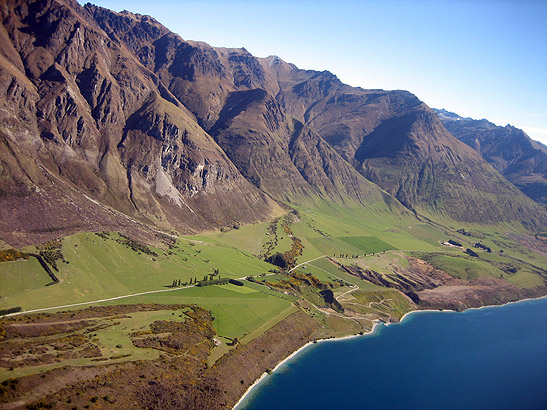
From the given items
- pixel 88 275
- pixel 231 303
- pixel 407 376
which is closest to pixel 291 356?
pixel 231 303

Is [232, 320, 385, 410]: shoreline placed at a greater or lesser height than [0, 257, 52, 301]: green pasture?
lesser

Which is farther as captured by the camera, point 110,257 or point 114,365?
point 110,257

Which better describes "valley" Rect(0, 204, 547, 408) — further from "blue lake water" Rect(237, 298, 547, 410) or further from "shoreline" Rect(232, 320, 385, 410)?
"blue lake water" Rect(237, 298, 547, 410)

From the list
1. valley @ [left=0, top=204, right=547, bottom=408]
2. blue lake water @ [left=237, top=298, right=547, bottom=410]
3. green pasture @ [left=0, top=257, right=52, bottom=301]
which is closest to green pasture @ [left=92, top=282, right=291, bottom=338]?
valley @ [left=0, top=204, right=547, bottom=408]

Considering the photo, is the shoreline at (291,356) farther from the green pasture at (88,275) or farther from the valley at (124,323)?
the green pasture at (88,275)

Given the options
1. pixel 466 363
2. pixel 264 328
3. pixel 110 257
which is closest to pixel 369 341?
pixel 466 363

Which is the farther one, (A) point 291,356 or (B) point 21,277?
(A) point 291,356

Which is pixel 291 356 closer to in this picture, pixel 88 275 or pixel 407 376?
pixel 407 376

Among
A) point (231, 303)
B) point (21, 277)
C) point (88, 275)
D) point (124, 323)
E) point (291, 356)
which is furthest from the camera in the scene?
point (231, 303)

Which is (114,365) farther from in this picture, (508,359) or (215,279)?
(508,359)
